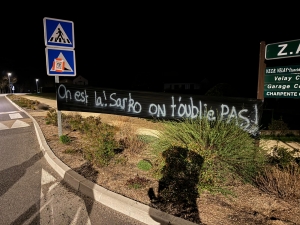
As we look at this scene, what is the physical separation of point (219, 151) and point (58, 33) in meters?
5.10

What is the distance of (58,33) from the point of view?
5652mm

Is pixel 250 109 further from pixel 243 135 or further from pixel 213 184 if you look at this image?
pixel 213 184

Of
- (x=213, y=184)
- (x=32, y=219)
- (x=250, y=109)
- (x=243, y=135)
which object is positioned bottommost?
(x=32, y=219)

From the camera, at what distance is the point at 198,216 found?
8.34 ft

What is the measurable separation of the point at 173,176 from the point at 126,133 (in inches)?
103

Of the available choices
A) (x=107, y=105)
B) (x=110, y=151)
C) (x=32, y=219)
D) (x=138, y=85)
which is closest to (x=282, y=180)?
(x=110, y=151)

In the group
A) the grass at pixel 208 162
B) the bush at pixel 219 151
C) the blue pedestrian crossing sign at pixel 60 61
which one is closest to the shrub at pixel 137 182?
the grass at pixel 208 162

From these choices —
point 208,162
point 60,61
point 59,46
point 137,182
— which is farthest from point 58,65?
point 208,162

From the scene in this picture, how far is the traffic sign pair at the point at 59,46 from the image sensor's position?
553 centimetres

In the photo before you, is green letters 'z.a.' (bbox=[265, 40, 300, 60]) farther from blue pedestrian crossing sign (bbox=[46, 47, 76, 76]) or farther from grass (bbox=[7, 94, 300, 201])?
blue pedestrian crossing sign (bbox=[46, 47, 76, 76])

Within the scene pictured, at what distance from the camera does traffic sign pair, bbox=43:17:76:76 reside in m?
5.53

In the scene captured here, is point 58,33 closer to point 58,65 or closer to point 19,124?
point 58,65

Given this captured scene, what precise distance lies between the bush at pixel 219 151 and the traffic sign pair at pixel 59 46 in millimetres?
3704

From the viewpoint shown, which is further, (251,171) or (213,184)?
(251,171)
